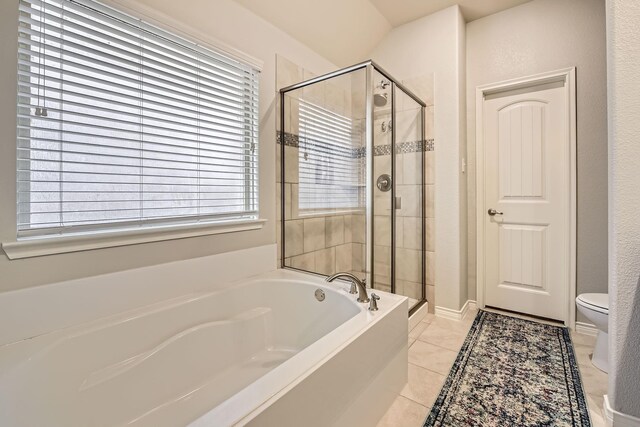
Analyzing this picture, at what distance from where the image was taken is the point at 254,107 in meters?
2.07

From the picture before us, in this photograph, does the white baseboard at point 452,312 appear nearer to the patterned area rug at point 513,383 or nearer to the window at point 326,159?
the patterned area rug at point 513,383

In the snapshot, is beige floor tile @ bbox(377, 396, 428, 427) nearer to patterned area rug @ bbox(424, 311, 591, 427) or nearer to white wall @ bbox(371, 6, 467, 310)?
patterned area rug @ bbox(424, 311, 591, 427)

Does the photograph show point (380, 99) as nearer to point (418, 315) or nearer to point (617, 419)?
point (418, 315)

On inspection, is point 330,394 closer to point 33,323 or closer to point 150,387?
point 150,387

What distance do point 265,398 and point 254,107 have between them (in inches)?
70.9

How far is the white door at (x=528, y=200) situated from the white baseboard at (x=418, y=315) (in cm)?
64

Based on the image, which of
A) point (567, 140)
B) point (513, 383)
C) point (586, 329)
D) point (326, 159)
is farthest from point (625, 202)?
point (326, 159)

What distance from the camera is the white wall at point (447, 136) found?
2486mm

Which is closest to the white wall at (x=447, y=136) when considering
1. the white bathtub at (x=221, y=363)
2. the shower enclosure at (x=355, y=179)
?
the shower enclosure at (x=355, y=179)

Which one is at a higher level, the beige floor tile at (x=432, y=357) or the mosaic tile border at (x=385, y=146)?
the mosaic tile border at (x=385, y=146)

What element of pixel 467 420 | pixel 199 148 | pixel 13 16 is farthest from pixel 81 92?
pixel 467 420

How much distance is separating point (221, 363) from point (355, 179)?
4.89 ft

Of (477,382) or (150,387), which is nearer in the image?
(150,387)

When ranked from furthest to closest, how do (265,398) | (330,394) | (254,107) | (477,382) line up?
(254,107) → (477,382) → (330,394) → (265,398)
